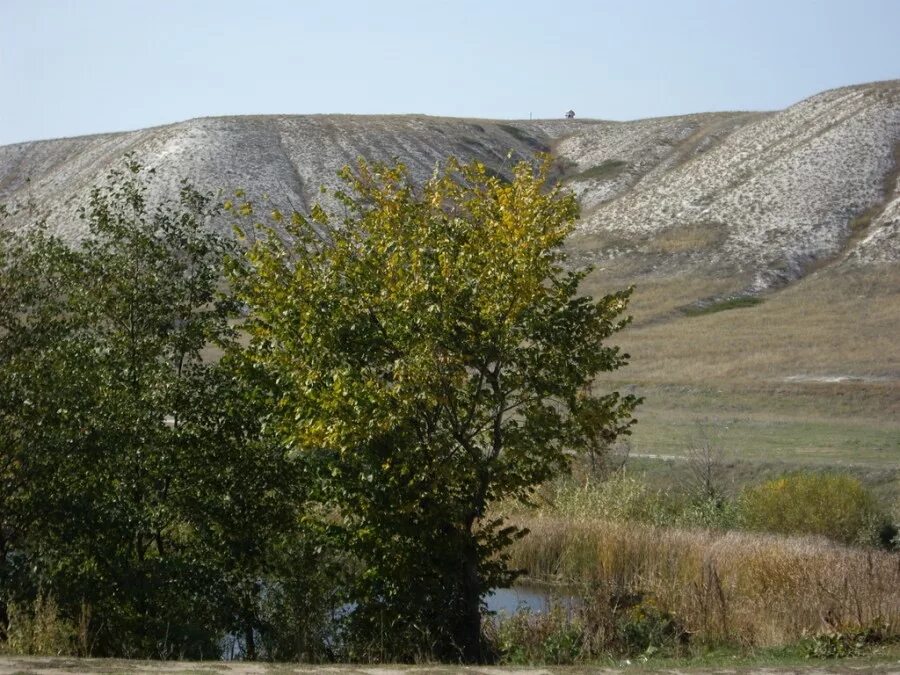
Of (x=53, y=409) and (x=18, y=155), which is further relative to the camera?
(x=18, y=155)

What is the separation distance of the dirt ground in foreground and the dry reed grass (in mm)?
3595

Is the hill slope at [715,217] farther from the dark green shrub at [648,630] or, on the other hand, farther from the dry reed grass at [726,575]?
the dark green shrub at [648,630]

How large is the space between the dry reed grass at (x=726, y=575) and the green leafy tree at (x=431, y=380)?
3421 mm

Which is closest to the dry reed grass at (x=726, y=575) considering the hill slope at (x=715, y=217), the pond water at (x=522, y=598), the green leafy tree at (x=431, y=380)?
the pond water at (x=522, y=598)

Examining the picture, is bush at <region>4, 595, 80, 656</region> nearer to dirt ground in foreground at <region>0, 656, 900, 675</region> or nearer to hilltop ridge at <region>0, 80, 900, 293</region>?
dirt ground in foreground at <region>0, 656, 900, 675</region>

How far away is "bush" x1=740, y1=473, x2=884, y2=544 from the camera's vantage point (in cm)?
2772

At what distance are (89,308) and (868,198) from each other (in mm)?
87862

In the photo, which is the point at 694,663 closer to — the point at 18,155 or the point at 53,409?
the point at 53,409

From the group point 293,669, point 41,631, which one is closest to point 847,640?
point 293,669

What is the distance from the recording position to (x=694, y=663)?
14.4 meters

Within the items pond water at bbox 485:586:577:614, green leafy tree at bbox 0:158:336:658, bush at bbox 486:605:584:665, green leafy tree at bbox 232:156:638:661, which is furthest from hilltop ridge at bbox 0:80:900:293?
green leafy tree at bbox 232:156:638:661

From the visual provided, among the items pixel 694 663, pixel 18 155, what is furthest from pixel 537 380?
pixel 18 155

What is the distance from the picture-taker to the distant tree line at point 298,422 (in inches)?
599

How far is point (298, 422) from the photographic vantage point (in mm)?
15828
